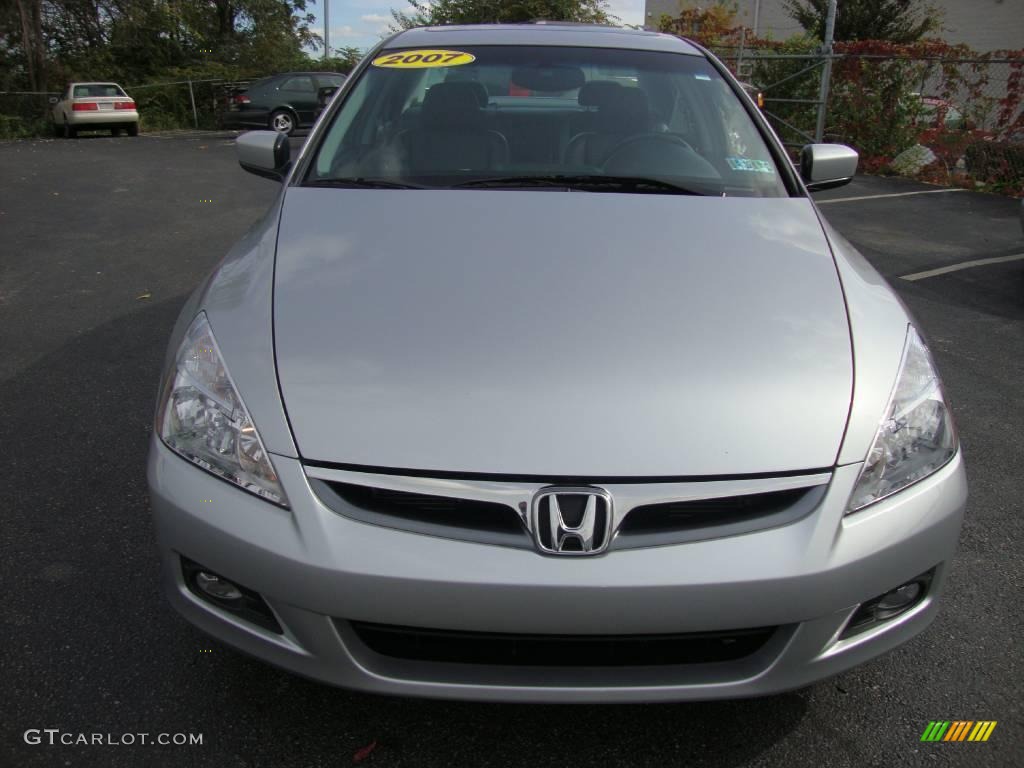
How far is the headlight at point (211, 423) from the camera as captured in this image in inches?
69.0

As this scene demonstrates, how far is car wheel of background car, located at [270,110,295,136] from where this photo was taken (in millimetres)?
17906

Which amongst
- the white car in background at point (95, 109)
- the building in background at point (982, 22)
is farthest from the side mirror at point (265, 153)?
the building in background at point (982, 22)

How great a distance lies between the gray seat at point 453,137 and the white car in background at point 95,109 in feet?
65.1

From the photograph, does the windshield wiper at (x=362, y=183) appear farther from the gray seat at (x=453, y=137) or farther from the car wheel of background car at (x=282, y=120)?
the car wheel of background car at (x=282, y=120)

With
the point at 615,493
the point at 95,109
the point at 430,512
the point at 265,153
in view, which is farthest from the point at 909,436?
the point at 95,109

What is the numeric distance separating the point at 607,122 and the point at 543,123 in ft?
0.74

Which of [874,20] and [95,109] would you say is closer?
[95,109]

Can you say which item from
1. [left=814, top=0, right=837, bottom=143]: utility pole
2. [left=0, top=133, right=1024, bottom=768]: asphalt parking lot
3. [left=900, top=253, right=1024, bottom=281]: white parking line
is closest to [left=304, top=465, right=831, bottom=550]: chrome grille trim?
[left=0, top=133, right=1024, bottom=768]: asphalt parking lot

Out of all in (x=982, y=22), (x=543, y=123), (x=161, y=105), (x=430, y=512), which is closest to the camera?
(x=430, y=512)

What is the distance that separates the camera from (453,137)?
9.68ft

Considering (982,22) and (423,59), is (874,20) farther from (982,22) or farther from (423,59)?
(423,59)

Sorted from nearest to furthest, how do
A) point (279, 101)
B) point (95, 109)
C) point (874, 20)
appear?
point (279, 101) → point (95, 109) → point (874, 20)

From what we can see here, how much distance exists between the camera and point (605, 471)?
1680mm

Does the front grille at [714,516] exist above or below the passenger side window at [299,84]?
below
